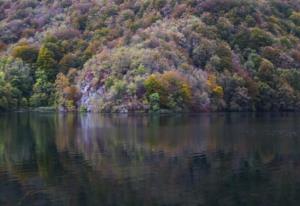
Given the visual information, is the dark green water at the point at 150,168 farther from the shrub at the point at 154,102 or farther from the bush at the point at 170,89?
the bush at the point at 170,89

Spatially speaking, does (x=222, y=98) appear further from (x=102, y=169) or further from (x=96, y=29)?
(x=102, y=169)

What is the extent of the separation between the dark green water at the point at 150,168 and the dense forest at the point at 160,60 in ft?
216

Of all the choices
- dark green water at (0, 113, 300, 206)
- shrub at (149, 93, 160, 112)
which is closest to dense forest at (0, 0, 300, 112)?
shrub at (149, 93, 160, 112)

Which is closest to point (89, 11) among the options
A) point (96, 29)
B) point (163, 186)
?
point (96, 29)

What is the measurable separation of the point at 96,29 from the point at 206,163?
14017 cm

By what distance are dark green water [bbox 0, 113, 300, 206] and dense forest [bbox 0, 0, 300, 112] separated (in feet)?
216

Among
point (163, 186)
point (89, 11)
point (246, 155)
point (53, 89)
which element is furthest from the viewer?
point (89, 11)

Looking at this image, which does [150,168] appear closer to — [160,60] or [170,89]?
[170,89]

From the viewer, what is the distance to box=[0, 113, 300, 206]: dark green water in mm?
35469

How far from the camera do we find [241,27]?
558 feet

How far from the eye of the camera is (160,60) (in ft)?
471

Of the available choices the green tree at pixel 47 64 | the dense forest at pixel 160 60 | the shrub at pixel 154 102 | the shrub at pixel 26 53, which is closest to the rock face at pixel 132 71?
the dense forest at pixel 160 60

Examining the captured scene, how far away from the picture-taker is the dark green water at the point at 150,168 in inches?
1396

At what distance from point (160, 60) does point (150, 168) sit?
99.3m
